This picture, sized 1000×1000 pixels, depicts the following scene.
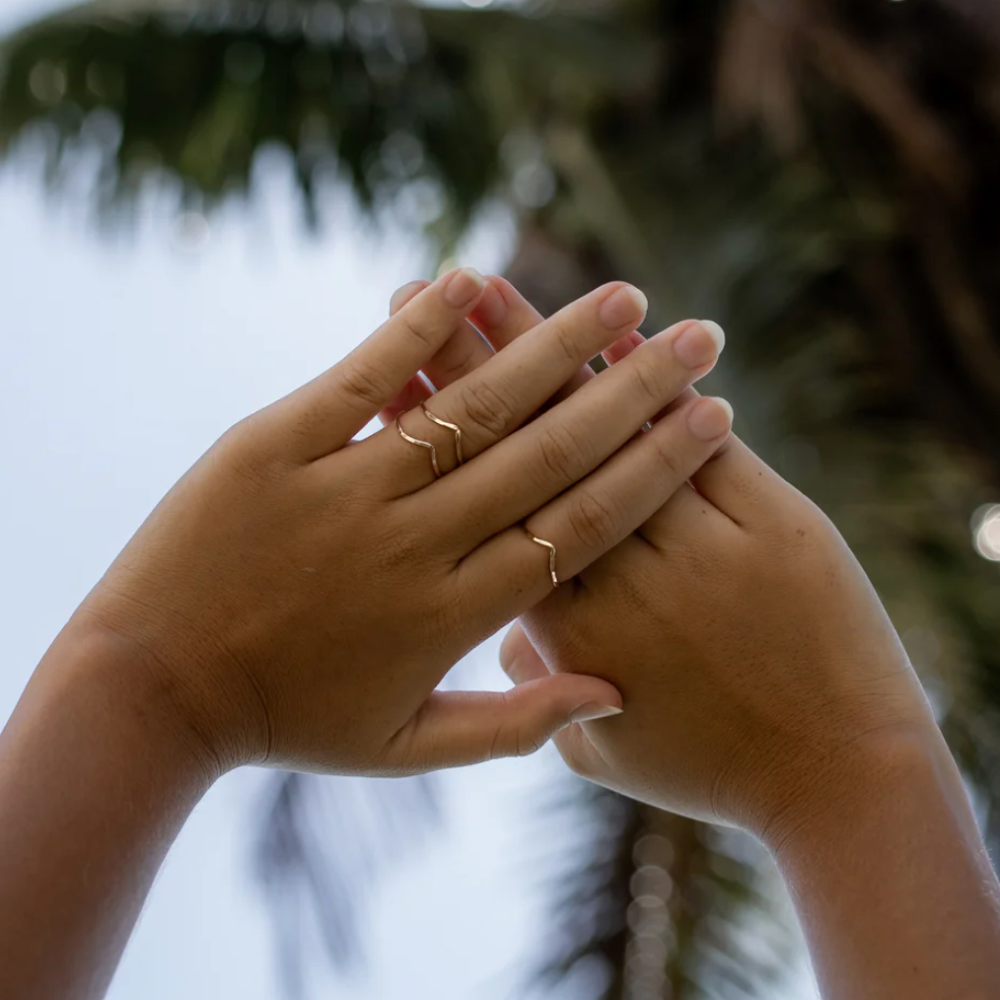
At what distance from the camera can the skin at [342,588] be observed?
76cm

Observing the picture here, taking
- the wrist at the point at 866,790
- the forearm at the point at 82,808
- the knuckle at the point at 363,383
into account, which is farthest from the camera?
the knuckle at the point at 363,383

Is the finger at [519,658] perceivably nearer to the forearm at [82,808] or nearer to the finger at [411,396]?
the finger at [411,396]

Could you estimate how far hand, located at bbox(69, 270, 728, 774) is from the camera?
852 mm

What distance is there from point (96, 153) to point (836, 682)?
229 cm

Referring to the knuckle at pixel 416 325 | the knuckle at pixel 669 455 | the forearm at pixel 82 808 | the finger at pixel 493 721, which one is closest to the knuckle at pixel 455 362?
the knuckle at pixel 416 325

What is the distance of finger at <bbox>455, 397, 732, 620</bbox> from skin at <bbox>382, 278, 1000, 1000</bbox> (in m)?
0.04

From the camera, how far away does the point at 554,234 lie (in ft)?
9.66

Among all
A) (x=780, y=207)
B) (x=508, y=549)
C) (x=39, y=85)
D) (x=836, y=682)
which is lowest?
(x=836, y=682)

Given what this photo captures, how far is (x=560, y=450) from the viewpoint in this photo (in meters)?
0.97

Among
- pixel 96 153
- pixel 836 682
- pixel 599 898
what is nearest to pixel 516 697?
pixel 836 682

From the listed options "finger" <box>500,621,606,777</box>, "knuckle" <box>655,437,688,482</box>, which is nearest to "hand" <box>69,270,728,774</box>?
"knuckle" <box>655,437,688,482</box>

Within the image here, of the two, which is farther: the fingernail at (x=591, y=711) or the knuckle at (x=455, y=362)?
the knuckle at (x=455, y=362)

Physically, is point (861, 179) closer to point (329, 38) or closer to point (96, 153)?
point (329, 38)

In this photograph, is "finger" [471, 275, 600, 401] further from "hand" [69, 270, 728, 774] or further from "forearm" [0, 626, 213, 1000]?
"forearm" [0, 626, 213, 1000]
